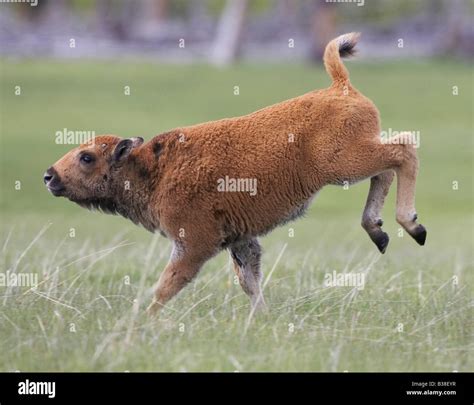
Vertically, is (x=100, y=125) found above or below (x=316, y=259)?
above

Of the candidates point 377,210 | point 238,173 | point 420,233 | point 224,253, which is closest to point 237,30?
point 224,253

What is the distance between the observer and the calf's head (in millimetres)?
9953

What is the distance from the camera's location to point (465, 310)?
368 inches

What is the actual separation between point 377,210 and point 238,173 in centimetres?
144

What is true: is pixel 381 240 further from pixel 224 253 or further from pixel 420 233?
pixel 224 253

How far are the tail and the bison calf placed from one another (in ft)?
0.07

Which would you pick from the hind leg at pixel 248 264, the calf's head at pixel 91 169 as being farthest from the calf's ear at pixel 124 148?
the hind leg at pixel 248 264

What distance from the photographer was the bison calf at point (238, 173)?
375 inches

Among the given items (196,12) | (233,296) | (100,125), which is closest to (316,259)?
(233,296)

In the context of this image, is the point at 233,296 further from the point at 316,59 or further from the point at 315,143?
the point at 316,59

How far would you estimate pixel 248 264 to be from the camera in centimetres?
1008

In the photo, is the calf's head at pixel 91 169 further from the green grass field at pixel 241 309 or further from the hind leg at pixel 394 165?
the hind leg at pixel 394 165

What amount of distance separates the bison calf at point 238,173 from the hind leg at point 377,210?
51 millimetres
